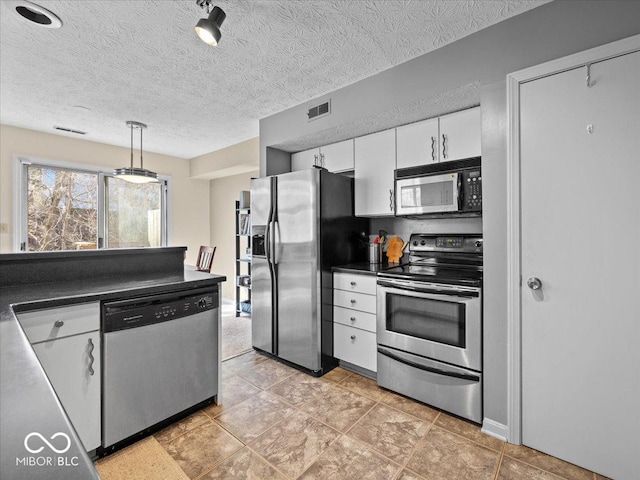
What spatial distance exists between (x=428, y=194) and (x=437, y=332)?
1.07 meters

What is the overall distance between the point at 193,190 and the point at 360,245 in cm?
372

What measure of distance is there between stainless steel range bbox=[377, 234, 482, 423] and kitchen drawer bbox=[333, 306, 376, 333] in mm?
112

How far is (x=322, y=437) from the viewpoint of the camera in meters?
1.96

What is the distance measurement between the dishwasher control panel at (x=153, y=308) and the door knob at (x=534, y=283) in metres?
2.02

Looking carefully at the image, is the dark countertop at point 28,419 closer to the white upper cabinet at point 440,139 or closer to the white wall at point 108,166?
the white upper cabinet at point 440,139

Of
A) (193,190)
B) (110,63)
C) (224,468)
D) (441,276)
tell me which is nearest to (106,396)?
(224,468)

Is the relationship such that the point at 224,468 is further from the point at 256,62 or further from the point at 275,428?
the point at 256,62

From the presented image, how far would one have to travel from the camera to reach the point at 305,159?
362 cm

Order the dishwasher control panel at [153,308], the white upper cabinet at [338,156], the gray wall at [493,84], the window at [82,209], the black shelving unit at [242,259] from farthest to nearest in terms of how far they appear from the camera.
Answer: the black shelving unit at [242,259]
the window at [82,209]
the white upper cabinet at [338,156]
the dishwasher control panel at [153,308]
the gray wall at [493,84]

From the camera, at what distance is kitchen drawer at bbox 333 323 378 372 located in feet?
8.74

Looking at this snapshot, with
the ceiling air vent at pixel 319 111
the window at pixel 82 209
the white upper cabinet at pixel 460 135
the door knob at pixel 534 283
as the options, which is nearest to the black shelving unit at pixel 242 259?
the window at pixel 82 209

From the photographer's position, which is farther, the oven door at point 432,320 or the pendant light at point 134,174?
the pendant light at point 134,174

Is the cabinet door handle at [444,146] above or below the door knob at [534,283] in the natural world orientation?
above

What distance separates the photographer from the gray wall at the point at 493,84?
1.66 metres
